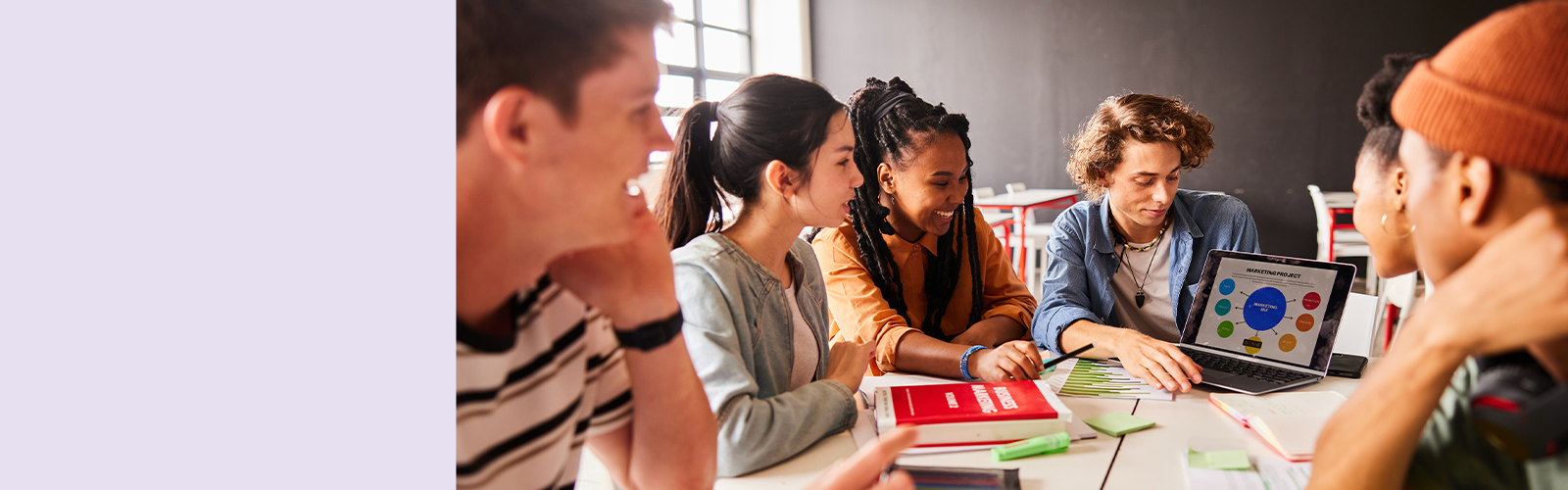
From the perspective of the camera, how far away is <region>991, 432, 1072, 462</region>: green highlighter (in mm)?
1089

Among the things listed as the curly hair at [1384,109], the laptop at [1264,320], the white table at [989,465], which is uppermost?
the curly hair at [1384,109]

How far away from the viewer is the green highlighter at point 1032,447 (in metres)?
1.09

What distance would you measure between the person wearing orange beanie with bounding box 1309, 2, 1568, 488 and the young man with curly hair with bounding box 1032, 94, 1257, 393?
1.31 meters

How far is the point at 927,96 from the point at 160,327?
639cm

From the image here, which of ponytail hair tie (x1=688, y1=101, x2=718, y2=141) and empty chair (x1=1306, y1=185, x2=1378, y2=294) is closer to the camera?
→ ponytail hair tie (x1=688, y1=101, x2=718, y2=141)

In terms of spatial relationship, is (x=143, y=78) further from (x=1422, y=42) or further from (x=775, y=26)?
(x=775, y=26)

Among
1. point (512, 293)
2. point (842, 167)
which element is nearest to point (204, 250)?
point (512, 293)

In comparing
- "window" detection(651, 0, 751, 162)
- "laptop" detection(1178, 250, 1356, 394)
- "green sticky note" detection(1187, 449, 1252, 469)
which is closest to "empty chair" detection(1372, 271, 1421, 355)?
"laptop" detection(1178, 250, 1356, 394)

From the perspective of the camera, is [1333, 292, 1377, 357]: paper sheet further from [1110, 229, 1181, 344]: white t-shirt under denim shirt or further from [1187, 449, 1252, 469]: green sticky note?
[1187, 449, 1252, 469]: green sticky note

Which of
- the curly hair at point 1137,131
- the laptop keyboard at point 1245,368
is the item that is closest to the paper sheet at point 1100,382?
the laptop keyboard at point 1245,368

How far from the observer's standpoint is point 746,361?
120 cm

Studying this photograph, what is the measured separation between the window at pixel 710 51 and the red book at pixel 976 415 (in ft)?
15.5

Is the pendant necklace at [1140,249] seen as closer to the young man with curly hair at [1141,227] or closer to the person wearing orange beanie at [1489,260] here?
the young man with curly hair at [1141,227]

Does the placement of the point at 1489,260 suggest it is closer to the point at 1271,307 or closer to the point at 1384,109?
the point at 1384,109
